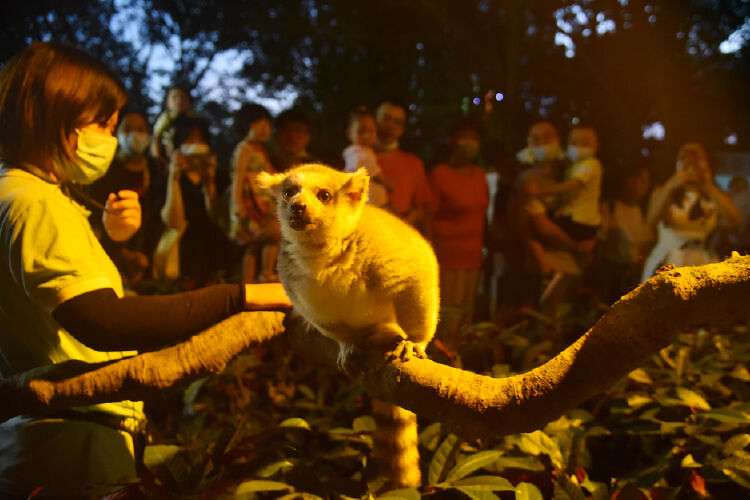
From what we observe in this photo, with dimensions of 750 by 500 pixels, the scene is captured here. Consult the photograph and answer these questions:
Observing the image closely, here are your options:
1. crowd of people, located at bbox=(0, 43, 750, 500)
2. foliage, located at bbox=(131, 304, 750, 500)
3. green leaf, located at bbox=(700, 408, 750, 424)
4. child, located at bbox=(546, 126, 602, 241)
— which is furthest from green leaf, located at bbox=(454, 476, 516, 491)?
child, located at bbox=(546, 126, 602, 241)

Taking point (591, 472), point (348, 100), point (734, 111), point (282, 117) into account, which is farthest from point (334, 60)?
point (591, 472)

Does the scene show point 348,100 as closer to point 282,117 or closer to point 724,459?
point 282,117

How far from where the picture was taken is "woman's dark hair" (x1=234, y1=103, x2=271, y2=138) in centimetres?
282

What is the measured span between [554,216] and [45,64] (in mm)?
2503

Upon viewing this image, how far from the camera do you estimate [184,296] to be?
51.6 inches

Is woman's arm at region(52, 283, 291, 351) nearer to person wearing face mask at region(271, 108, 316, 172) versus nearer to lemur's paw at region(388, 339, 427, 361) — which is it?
lemur's paw at region(388, 339, 427, 361)

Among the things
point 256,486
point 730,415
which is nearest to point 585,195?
point 730,415

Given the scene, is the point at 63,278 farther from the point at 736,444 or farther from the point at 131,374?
the point at 736,444

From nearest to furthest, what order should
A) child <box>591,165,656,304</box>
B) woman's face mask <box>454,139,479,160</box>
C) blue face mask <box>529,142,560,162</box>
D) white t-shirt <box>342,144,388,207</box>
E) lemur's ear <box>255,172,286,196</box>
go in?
lemur's ear <box>255,172,286,196</box>
child <box>591,165,656,304</box>
white t-shirt <box>342,144,388,207</box>
woman's face mask <box>454,139,479,160</box>
blue face mask <box>529,142,560,162</box>

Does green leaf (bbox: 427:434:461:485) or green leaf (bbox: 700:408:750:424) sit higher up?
green leaf (bbox: 700:408:750:424)

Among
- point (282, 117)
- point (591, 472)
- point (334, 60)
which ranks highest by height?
point (334, 60)

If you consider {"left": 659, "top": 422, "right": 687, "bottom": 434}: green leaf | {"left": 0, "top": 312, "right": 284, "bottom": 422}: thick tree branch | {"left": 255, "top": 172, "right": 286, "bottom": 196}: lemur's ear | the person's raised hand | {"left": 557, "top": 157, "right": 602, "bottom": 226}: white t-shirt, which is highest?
{"left": 557, "top": 157, "right": 602, "bottom": 226}: white t-shirt

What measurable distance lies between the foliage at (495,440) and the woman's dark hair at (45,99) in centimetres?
79

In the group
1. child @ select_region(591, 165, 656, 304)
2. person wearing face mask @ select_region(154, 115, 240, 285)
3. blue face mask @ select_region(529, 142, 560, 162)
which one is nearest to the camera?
child @ select_region(591, 165, 656, 304)
